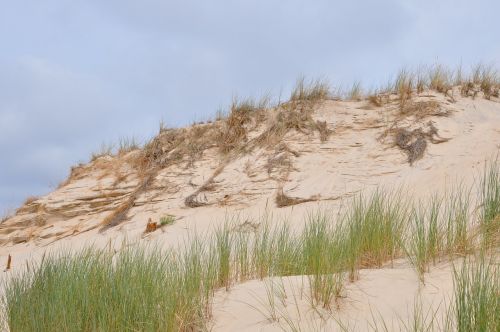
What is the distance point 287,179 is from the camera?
409 inches

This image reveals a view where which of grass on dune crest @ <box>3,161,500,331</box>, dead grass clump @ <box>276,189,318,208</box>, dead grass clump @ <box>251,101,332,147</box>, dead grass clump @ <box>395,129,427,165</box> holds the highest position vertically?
dead grass clump @ <box>251,101,332,147</box>

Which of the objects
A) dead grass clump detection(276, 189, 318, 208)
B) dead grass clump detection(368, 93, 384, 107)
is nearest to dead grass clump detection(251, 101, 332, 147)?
dead grass clump detection(368, 93, 384, 107)

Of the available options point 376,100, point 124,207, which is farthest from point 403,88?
point 124,207

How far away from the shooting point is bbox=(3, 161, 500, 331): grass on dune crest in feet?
13.6

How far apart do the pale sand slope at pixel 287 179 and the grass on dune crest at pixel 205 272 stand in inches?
121

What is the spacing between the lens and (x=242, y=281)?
5.07 m

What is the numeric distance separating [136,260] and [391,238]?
2172 millimetres

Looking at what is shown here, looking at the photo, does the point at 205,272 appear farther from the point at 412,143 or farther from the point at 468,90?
the point at 468,90

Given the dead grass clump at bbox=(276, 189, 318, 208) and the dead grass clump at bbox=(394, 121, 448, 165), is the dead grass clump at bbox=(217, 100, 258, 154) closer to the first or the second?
the dead grass clump at bbox=(276, 189, 318, 208)

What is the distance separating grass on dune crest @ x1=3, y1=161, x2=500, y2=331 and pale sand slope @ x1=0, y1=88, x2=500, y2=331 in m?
3.07

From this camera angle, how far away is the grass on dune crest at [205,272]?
13.6 feet

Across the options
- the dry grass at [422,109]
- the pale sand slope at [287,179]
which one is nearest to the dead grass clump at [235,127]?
the pale sand slope at [287,179]

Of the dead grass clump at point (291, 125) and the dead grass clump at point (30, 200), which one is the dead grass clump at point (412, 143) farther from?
the dead grass clump at point (30, 200)

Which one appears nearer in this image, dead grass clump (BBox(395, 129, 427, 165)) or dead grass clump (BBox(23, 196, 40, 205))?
dead grass clump (BBox(395, 129, 427, 165))
